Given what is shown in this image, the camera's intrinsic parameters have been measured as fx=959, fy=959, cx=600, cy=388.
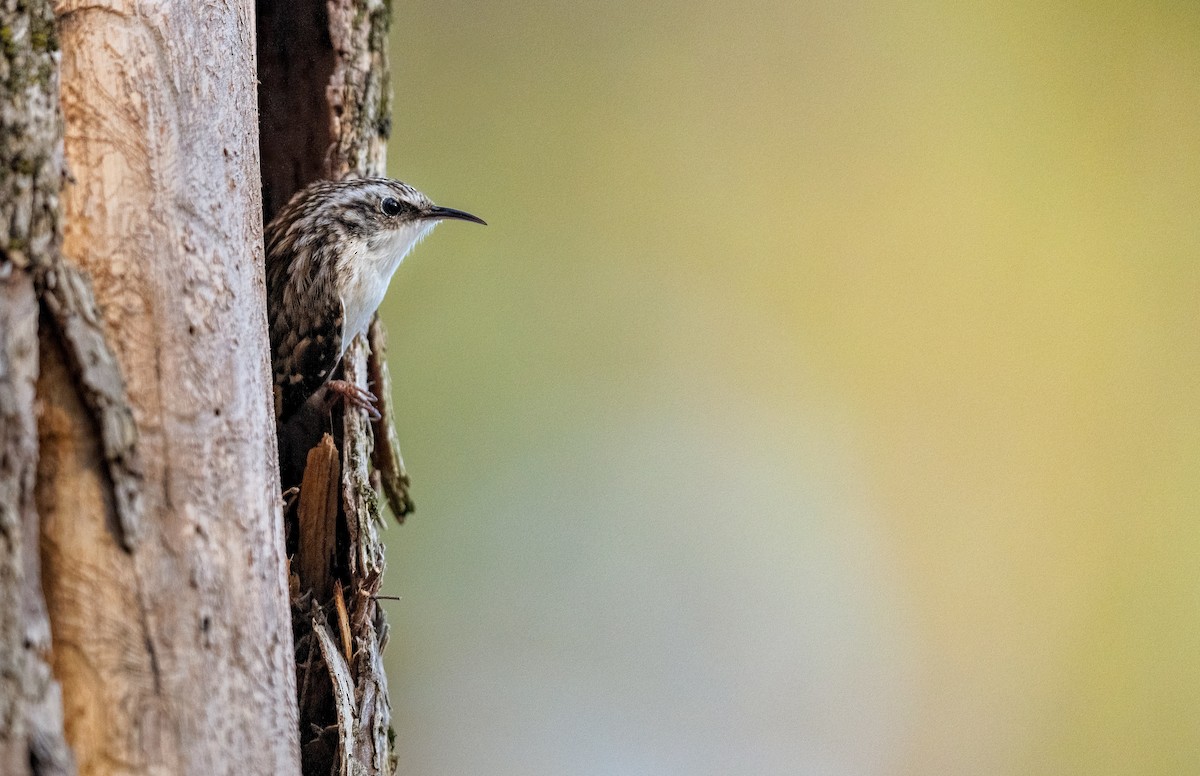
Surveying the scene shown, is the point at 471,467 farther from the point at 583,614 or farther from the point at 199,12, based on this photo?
the point at 199,12

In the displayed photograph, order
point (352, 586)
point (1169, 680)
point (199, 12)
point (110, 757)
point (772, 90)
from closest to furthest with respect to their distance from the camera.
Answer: point (110, 757)
point (199, 12)
point (352, 586)
point (1169, 680)
point (772, 90)

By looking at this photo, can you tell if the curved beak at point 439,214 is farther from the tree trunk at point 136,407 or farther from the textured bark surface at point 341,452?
the tree trunk at point 136,407

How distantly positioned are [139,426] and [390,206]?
3.67ft

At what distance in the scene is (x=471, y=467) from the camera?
318 cm

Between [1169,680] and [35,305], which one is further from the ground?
[35,305]

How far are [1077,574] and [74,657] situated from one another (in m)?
3.10

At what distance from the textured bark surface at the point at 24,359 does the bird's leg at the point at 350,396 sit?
2.88ft

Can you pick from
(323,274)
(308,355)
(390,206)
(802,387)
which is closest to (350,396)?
(308,355)

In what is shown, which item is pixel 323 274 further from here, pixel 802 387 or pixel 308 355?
pixel 802 387

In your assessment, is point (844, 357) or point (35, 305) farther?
point (844, 357)

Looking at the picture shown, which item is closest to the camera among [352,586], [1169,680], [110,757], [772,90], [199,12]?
[110,757]

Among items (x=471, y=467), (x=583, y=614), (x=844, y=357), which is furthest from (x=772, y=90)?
(x=583, y=614)

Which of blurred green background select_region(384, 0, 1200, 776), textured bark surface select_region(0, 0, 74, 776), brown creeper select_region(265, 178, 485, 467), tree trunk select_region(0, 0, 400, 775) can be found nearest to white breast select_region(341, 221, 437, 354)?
brown creeper select_region(265, 178, 485, 467)

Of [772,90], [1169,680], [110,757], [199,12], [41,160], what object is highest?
[772,90]
